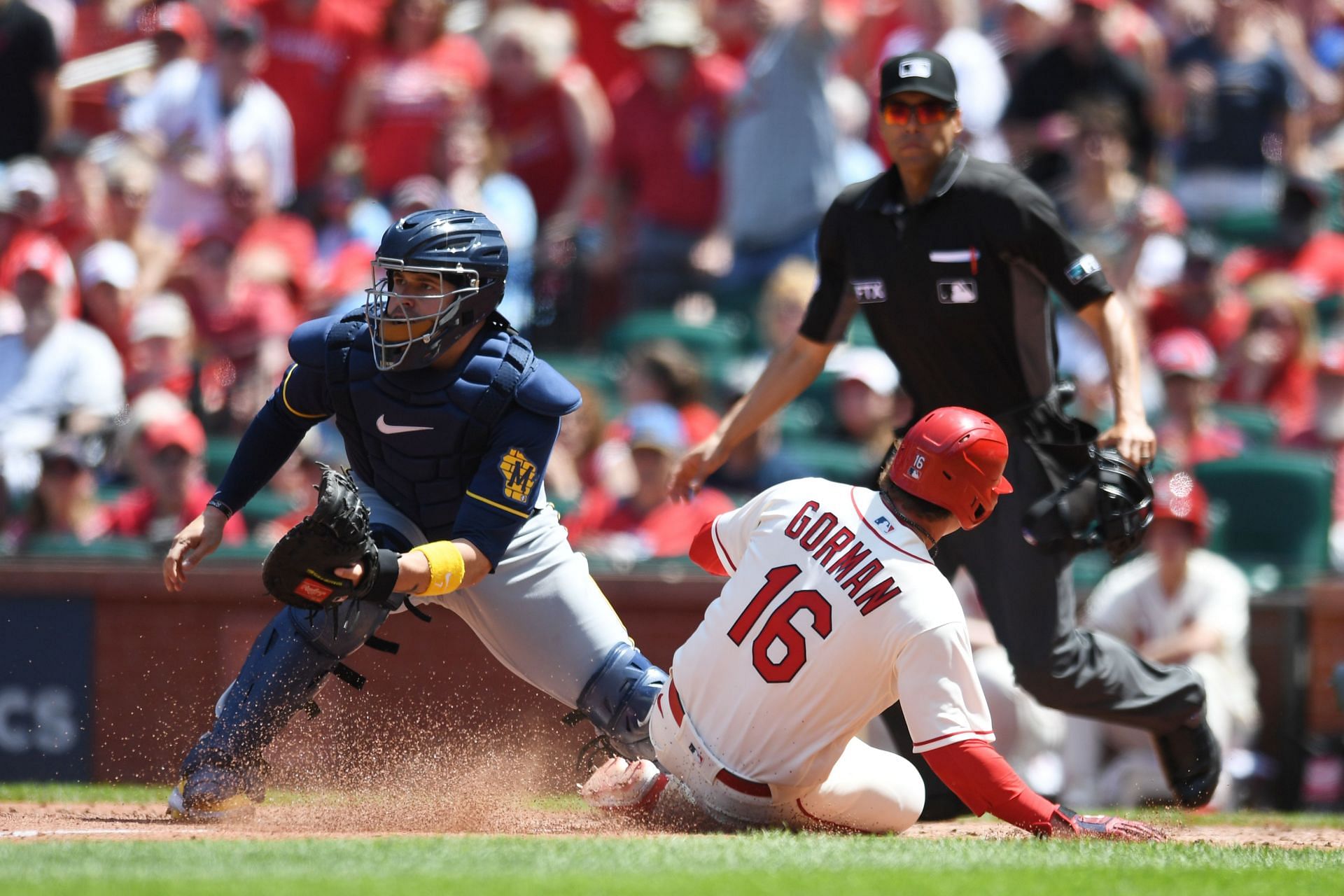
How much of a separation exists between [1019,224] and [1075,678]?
55.9 inches

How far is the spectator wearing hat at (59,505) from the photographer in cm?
878

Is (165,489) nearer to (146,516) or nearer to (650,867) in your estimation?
(146,516)

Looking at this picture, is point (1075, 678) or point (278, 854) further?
point (1075, 678)

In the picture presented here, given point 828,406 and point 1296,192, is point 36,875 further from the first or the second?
point 1296,192

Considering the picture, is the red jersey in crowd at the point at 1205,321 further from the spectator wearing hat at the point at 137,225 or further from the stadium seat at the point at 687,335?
the spectator wearing hat at the point at 137,225

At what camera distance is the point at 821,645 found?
4723 mm

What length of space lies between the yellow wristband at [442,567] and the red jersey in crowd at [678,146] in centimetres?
623

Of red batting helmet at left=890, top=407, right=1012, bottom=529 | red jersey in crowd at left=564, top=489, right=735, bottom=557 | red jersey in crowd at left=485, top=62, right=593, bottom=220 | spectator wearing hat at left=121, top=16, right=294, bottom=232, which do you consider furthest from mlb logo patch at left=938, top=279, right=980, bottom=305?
spectator wearing hat at left=121, top=16, right=294, bottom=232

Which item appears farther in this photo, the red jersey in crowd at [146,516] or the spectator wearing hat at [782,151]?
the spectator wearing hat at [782,151]

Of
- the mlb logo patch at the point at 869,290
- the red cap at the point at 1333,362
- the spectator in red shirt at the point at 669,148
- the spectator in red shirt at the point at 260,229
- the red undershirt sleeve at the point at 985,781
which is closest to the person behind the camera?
the red undershirt sleeve at the point at 985,781

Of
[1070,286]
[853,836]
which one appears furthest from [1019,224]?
[853,836]

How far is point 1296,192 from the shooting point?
1074 centimetres

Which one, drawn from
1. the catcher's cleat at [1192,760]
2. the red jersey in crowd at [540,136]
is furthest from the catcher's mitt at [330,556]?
the red jersey in crowd at [540,136]

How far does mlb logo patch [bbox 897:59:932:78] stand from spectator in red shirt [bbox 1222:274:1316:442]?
4.72 m
